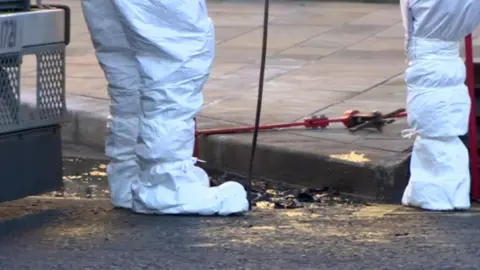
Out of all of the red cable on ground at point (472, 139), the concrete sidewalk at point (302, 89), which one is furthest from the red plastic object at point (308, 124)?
the red cable on ground at point (472, 139)

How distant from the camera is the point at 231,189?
538 cm

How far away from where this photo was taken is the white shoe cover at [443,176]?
5.54 metres

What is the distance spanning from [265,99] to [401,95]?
1011 mm

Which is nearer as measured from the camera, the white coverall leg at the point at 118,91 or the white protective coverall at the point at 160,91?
the white protective coverall at the point at 160,91

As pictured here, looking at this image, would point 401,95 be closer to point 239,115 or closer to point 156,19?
point 239,115

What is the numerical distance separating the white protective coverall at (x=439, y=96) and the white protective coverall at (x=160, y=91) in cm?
94

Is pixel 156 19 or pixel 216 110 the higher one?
pixel 156 19

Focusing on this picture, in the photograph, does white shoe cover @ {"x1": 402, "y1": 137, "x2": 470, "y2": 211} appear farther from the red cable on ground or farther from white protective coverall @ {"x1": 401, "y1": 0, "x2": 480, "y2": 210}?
the red cable on ground

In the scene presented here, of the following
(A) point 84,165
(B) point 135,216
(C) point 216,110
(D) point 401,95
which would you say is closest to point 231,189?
(B) point 135,216

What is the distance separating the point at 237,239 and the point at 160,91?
0.77m

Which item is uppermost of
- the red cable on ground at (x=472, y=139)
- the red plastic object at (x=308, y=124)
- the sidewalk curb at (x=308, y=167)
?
the red cable on ground at (x=472, y=139)

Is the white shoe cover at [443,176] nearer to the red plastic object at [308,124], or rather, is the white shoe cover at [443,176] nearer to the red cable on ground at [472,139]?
the red cable on ground at [472,139]

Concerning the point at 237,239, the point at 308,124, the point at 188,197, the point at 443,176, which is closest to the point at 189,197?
the point at 188,197

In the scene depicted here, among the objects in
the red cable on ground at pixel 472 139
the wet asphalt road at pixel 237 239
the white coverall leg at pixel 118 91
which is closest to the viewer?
the wet asphalt road at pixel 237 239
